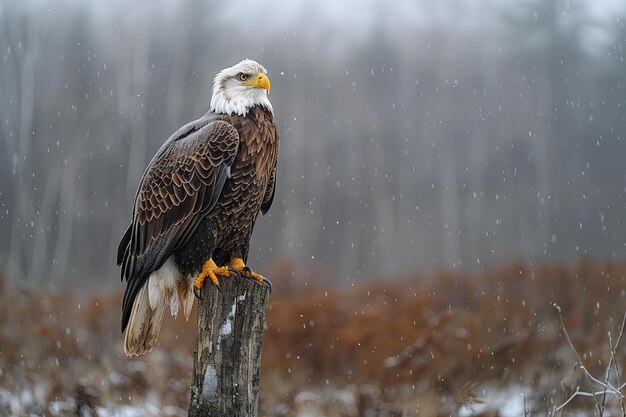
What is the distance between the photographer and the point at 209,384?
10.7 feet

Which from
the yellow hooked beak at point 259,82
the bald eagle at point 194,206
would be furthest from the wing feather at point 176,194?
the yellow hooked beak at point 259,82

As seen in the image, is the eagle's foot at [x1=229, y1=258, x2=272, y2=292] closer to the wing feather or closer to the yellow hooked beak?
the wing feather

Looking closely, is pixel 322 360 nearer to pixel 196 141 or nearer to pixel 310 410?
pixel 310 410

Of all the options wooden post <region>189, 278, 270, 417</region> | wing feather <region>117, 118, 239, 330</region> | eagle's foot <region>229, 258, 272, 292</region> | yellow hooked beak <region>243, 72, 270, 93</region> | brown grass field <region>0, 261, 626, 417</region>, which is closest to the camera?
wooden post <region>189, 278, 270, 417</region>

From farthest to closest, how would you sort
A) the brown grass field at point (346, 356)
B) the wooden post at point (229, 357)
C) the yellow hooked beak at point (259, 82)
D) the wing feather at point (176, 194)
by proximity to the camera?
the brown grass field at point (346, 356), the yellow hooked beak at point (259, 82), the wing feather at point (176, 194), the wooden post at point (229, 357)

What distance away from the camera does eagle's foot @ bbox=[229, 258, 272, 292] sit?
3698 millimetres

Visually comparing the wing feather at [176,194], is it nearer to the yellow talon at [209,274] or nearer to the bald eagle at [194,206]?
the bald eagle at [194,206]

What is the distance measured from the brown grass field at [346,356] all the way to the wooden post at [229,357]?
8.14 ft

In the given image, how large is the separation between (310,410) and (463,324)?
159 cm

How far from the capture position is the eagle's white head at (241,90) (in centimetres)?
409

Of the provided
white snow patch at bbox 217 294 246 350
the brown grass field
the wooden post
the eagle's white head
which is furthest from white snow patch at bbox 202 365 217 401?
the brown grass field

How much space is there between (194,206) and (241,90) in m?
0.67

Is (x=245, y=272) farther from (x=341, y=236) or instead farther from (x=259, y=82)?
(x=341, y=236)

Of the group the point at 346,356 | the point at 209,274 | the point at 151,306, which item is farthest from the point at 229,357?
the point at 346,356
